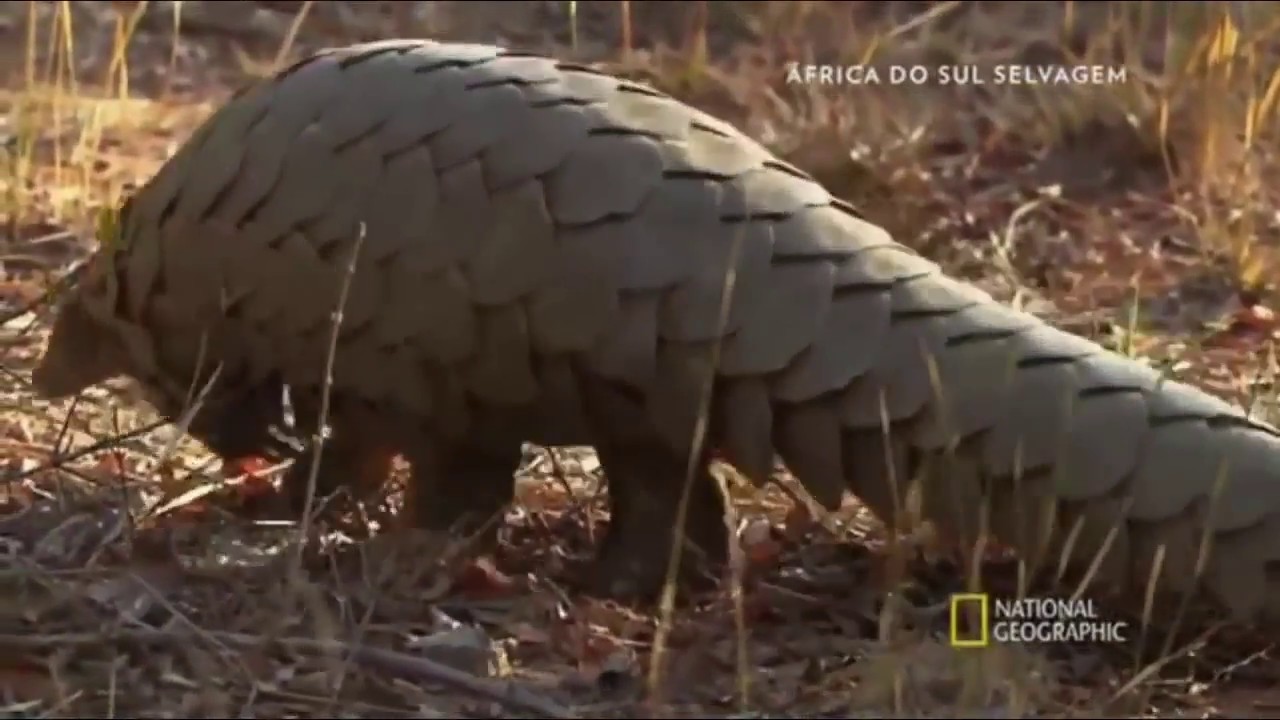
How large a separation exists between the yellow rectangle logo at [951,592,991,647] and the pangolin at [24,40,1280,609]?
0.07 metres

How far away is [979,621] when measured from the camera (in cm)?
201

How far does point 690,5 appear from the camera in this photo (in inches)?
237

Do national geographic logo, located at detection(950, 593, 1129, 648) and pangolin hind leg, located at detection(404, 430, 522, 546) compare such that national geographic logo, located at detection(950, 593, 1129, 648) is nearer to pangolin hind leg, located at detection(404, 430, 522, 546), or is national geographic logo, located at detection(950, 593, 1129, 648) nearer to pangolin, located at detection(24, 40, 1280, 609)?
pangolin, located at detection(24, 40, 1280, 609)

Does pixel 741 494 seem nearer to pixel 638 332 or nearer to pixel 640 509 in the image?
pixel 640 509

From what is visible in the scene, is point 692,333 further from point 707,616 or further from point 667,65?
point 667,65

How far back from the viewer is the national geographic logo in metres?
2.02

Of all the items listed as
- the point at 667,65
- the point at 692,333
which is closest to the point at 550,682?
the point at 692,333

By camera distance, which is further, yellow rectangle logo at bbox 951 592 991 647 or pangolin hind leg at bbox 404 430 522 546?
pangolin hind leg at bbox 404 430 522 546

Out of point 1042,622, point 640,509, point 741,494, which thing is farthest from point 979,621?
point 741,494

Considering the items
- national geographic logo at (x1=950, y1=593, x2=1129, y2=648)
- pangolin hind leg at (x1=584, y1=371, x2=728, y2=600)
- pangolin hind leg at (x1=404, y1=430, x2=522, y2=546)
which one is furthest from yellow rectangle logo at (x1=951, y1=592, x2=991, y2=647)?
pangolin hind leg at (x1=404, y1=430, x2=522, y2=546)

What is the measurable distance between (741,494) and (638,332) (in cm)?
54

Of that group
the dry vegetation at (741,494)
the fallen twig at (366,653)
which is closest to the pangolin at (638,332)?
the dry vegetation at (741,494)

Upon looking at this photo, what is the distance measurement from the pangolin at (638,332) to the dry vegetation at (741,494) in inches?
4.7

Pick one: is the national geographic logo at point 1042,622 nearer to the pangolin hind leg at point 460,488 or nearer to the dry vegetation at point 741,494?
the dry vegetation at point 741,494
